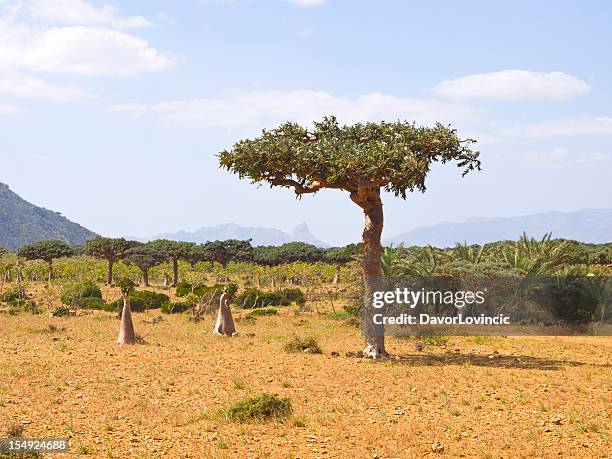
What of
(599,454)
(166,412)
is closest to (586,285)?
(599,454)

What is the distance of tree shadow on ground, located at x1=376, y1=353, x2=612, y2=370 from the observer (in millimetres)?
18281

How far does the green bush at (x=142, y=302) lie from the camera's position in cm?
3981

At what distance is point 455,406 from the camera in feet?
42.7

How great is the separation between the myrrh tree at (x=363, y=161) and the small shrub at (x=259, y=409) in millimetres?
7022

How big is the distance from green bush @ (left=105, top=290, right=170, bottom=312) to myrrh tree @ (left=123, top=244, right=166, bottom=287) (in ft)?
77.8

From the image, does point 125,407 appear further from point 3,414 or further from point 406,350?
point 406,350

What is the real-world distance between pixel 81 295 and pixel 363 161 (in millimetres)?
31496

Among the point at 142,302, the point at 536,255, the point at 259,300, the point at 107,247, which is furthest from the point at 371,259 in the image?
the point at 107,247

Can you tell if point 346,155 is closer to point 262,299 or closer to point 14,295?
point 262,299

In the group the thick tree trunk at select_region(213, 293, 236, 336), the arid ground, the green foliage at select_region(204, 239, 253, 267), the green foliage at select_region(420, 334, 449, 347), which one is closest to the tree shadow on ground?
the arid ground

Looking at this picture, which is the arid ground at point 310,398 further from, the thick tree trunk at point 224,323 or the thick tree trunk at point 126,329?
the thick tree trunk at point 224,323

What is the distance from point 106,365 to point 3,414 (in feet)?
16.2

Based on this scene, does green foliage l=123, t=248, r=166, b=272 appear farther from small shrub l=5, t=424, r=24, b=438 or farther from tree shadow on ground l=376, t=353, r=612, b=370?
small shrub l=5, t=424, r=24, b=438

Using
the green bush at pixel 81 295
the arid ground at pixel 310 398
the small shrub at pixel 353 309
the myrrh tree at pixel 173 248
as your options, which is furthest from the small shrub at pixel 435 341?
the myrrh tree at pixel 173 248
